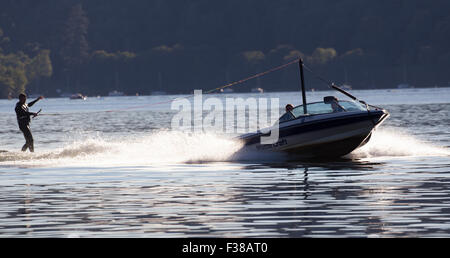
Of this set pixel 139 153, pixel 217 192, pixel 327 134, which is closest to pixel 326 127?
pixel 327 134

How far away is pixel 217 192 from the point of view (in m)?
22.0

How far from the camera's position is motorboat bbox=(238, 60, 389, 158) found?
2878 centimetres

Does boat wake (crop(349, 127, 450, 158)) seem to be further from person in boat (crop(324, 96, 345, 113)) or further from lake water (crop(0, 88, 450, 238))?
person in boat (crop(324, 96, 345, 113))

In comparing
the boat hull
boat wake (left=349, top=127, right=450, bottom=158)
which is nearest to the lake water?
boat wake (left=349, top=127, right=450, bottom=158)

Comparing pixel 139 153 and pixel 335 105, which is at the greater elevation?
pixel 335 105

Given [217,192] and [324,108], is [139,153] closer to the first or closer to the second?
[324,108]

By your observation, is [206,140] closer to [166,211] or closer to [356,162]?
[356,162]

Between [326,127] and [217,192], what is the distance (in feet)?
24.9

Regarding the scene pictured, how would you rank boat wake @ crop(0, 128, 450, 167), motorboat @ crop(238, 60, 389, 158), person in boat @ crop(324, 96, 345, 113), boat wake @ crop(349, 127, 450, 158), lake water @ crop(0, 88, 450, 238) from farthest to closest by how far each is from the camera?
boat wake @ crop(349, 127, 450, 158) → boat wake @ crop(0, 128, 450, 167) → person in boat @ crop(324, 96, 345, 113) → motorboat @ crop(238, 60, 389, 158) → lake water @ crop(0, 88, 450, 238)

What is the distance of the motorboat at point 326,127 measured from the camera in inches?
1133

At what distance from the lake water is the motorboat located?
21.6 inches
